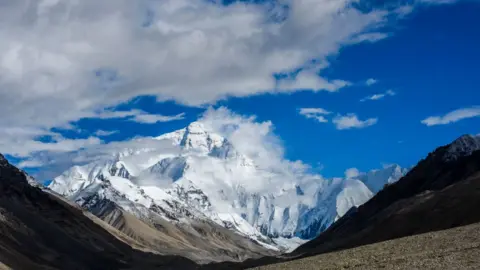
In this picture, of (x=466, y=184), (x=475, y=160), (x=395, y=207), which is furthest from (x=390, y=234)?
(x=475, y=160)

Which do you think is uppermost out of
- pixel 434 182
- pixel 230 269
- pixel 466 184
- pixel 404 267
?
pixel 434 182

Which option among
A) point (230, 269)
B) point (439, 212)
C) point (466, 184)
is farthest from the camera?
point (230, 269)

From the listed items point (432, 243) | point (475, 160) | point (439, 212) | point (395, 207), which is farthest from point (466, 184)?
point (432, 243)

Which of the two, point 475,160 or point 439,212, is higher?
point 475,160

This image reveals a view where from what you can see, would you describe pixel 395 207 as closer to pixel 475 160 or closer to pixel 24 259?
pixel 475 160

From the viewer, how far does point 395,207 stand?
6496 inches

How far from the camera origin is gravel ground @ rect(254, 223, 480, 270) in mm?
47281

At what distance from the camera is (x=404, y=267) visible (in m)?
47.7

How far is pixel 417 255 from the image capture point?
5269 cm

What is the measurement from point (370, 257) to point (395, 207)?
111136 millimetres

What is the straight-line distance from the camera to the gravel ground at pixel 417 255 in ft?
155

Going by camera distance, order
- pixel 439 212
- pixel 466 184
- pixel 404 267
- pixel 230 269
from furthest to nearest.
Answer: pixel 230 269 → pixel 466 184 → pixel 439 212 → pixel 404 267

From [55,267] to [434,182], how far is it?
10710 cm

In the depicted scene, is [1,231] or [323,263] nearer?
[323,263]
